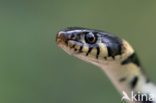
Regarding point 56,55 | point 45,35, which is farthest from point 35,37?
point 56,55

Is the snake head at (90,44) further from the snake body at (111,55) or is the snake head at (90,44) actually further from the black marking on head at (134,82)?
the black marking on head at (134,82)

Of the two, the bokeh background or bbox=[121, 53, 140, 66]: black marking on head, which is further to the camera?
the bokeh background

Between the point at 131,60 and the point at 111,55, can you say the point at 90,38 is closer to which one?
the point at 111,55

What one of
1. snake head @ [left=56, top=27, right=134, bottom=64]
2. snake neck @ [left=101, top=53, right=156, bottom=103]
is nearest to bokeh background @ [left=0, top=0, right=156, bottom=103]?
snake neck @ [left=101, top=53, right=156, bottom=103]

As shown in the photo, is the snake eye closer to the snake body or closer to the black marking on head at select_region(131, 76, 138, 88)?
the snake body

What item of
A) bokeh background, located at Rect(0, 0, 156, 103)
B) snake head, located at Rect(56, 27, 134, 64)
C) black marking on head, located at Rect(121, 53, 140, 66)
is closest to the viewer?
snake head, located at Rect(56, 27, 134, 64)

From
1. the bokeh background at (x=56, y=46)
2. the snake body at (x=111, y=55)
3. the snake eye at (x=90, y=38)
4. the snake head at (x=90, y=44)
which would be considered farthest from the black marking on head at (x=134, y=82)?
the bokeh background at (x=56, y=46)

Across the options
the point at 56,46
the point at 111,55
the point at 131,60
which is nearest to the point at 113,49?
the point at 111,55
